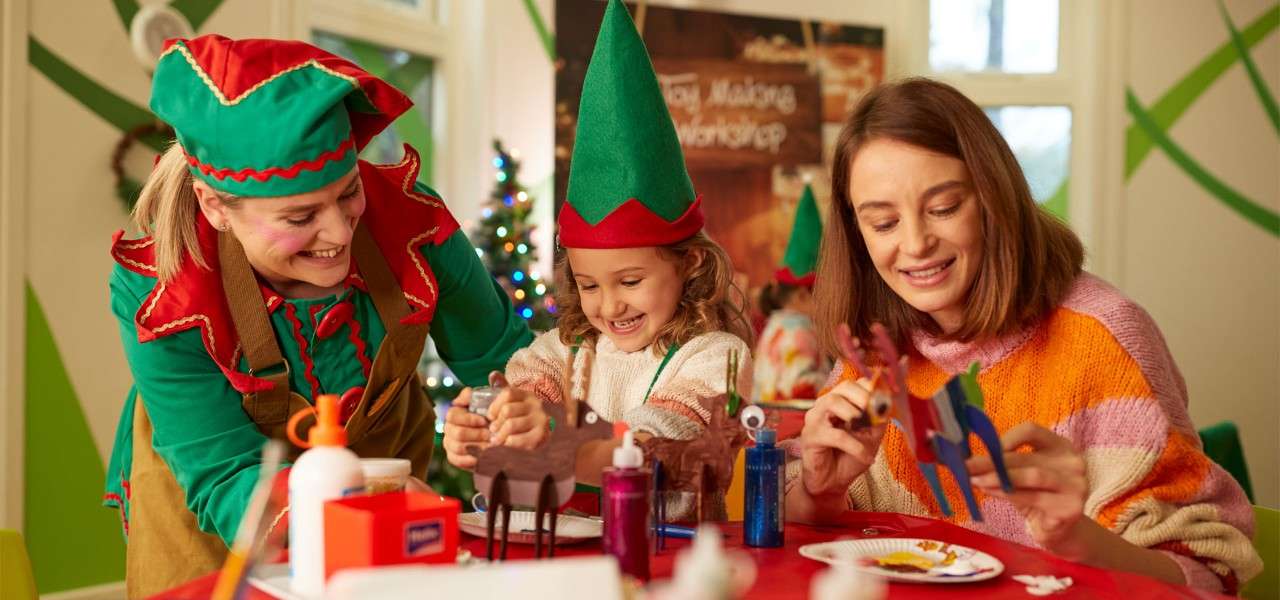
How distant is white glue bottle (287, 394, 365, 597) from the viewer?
4.26ft

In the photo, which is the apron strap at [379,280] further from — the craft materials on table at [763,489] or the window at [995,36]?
the window at [995,36]

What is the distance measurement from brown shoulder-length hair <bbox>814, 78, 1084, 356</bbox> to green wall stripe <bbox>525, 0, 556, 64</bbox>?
403cm

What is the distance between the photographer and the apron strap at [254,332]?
1.93 meters

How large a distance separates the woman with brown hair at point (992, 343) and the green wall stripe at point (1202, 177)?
16.7 feet

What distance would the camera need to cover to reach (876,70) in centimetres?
636

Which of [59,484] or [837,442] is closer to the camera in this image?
[837,442]

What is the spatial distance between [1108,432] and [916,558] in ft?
1.34

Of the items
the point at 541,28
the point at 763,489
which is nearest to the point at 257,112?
the point at 763,489

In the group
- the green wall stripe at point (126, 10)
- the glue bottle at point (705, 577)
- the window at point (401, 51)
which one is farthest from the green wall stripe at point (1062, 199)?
the glue bottle at point (705, 577)

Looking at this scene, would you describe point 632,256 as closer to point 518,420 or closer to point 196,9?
point 518,420

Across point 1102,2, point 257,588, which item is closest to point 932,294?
point 257,588

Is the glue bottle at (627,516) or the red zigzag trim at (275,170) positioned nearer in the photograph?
the glue bottle at (627,516)

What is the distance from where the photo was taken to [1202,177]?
21.1 ft

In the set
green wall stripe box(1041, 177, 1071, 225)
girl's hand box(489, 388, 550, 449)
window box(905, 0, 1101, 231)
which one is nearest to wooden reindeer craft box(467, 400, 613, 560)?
girl's hand box(489, 388, 550, 449)
